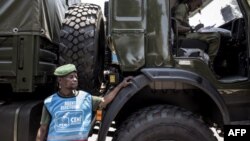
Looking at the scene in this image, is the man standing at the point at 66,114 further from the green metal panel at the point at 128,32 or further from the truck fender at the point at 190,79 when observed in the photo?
the truck fender at the point at 190,79

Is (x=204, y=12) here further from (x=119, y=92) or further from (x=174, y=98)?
(x=119, y=92)

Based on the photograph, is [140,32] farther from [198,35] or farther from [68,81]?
[68,81]

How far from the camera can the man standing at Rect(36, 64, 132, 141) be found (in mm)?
3256

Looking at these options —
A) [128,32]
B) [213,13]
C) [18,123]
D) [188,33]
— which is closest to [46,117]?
[18,123]

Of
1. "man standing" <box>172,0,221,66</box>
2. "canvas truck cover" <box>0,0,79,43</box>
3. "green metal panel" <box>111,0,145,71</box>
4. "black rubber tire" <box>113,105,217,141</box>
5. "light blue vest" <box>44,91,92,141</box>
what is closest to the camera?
"light blue vest" <box>44,91,92,141</box>

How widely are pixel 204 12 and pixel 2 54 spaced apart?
2326mm

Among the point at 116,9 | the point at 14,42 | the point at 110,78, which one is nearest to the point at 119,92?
the point at 110,78

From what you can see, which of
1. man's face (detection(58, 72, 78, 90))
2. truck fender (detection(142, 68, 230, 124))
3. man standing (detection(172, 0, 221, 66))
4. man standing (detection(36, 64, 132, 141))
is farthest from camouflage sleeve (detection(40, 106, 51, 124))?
man standing (detection(172, 0, 221, 66))

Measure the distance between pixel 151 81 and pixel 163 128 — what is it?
1.54 feet

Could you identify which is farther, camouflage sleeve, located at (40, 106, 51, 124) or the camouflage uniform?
the camouflage uniform

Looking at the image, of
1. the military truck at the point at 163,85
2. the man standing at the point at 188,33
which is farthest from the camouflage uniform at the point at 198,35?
the military truck at the point at 163,85

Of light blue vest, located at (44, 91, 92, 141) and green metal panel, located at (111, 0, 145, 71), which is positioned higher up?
green metal panel, located at (111, 0, 145, 71)

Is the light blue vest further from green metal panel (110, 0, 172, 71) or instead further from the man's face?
green metal panel (110, 0, 172, 71)

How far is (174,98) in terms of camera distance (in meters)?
3.88
